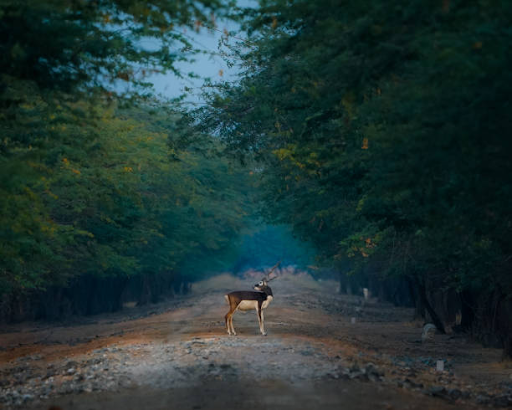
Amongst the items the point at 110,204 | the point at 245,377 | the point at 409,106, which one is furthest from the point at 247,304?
the point at 409,106

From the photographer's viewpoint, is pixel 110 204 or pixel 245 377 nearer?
pixel 245 377

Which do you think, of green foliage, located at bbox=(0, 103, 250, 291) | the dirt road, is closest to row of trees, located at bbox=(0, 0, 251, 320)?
green foliage, located at bbox=(0, 103, 250, 291)

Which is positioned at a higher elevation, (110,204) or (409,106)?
(110,204)

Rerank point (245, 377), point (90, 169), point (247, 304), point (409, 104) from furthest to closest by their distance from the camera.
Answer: point (90, 169) < point (247, 304) < point (245, 377) < point (409, 104)

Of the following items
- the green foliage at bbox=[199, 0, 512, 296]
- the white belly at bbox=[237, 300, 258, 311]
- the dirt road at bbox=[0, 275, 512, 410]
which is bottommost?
the dirt road at bbox=[0, 275, 512, 410]

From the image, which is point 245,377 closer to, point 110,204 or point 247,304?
point 247,304

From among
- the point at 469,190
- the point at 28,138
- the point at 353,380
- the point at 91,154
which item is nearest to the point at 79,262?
the point at 91,154

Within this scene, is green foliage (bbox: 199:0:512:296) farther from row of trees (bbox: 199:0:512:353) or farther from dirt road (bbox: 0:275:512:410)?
dirt road (bbox: 0:275:512:410)

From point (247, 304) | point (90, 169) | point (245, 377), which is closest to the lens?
point (245, 377)

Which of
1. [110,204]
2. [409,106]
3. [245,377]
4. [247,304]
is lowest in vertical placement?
Result: [245,377]

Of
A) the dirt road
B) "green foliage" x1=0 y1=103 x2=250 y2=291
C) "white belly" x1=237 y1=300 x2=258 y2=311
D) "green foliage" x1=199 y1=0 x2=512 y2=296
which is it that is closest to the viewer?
"green foliage" x1=199 y1=0 x2=512 y2=296

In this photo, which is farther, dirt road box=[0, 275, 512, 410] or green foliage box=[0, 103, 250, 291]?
green foliage box=[0, 103, 250, 291]

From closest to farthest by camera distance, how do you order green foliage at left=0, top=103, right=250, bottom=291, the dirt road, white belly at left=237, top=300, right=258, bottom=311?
the dirt road
green foliage at left=0, top=103, right=250, bottom=291
white belly at left=237, top=300, right=258, bottom=311

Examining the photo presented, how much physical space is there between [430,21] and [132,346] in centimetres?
1417
